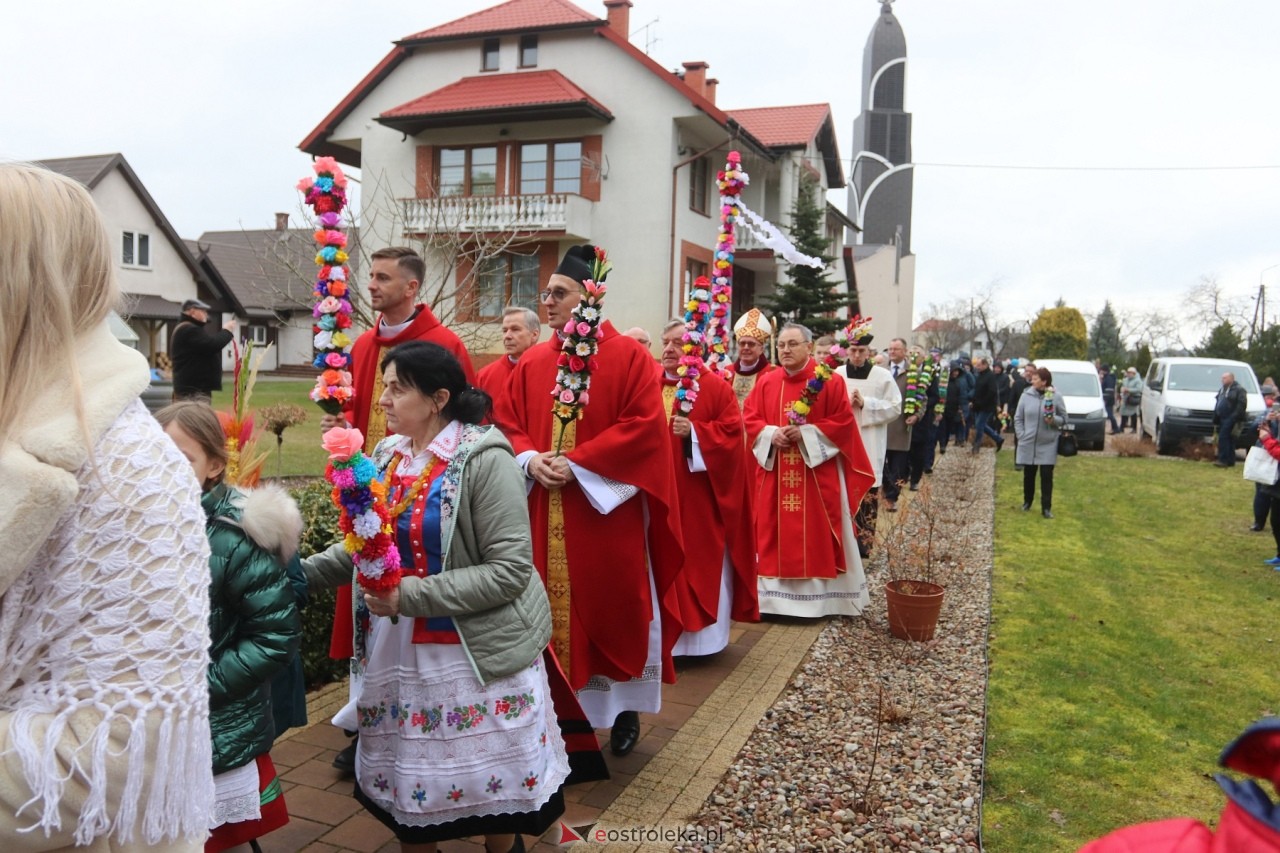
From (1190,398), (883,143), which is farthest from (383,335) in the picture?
(883,143)

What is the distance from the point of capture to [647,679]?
454 centimetres

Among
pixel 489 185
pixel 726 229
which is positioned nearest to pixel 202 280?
pixel 489 185

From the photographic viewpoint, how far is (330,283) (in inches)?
145

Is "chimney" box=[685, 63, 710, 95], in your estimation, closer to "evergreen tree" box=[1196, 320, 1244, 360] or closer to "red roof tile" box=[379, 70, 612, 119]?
"red roof tile" box=[379, 70, 612, 119]

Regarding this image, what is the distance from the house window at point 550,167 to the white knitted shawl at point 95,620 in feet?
75.2

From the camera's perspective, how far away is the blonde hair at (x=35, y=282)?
1.33 meters

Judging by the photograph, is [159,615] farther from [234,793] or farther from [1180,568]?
[1180,568]

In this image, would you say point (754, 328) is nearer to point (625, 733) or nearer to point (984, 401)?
point (625, 733)

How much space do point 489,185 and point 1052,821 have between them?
2195 cm

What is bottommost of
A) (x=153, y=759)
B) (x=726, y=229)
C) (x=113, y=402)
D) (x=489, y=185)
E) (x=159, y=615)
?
(x=153, y=759)

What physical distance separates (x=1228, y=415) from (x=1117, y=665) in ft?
47.0

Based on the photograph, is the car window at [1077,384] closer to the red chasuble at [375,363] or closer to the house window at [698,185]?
the house window at [698,185]

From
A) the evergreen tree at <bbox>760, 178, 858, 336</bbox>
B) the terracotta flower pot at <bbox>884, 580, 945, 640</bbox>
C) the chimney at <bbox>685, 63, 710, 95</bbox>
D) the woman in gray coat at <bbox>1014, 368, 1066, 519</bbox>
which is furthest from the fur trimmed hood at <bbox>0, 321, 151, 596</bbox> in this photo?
the chimney at <bbox>685, 63, 710, 95</bbox>

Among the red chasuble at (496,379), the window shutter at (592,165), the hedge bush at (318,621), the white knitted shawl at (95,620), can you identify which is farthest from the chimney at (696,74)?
the white knitted shawl at (95,620)
